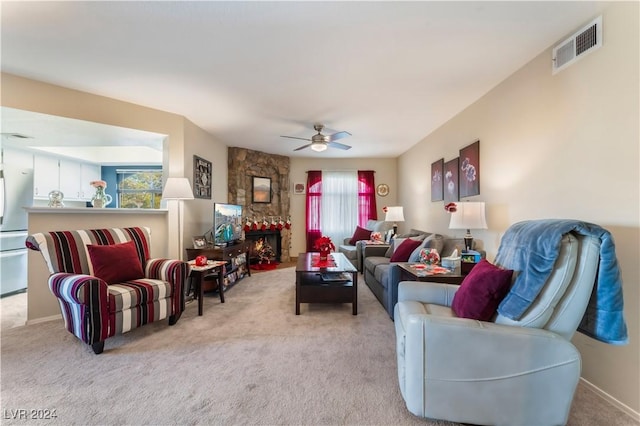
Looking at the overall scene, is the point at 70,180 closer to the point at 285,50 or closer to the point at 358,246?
the point at 285,50

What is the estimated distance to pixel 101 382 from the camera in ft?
6.01

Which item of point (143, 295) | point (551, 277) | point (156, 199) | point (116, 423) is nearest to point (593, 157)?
point (551, 277)

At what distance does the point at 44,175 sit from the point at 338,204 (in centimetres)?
544

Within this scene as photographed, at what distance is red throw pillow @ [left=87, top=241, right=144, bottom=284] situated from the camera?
2.49m

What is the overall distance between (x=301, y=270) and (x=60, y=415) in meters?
2.05

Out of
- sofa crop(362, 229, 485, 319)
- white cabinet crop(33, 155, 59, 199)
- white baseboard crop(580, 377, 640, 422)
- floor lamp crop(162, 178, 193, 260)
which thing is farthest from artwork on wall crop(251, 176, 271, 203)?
white baseboard crop(580, 377, 640, 422)

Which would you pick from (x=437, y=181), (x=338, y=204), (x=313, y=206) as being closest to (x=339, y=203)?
(x=338, y=204)

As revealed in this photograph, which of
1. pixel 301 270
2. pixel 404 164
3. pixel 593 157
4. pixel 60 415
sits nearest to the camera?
pixel 60 415

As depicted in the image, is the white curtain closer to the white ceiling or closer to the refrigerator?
the white ceiling

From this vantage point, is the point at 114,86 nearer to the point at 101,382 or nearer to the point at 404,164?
the point at 101,382

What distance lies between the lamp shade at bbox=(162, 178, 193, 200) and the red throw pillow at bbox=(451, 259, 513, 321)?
9.89 ft

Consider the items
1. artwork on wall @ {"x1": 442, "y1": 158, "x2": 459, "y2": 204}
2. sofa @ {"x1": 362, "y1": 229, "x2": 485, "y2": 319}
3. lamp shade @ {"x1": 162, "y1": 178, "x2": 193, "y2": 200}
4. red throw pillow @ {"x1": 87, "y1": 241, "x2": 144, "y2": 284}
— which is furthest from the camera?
artwork on wall @ {"x1": 442, "y1": 158, "x2": 459, "y2": 204}

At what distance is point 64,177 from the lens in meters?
5.15

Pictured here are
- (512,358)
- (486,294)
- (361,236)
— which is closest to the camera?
(512,358)
